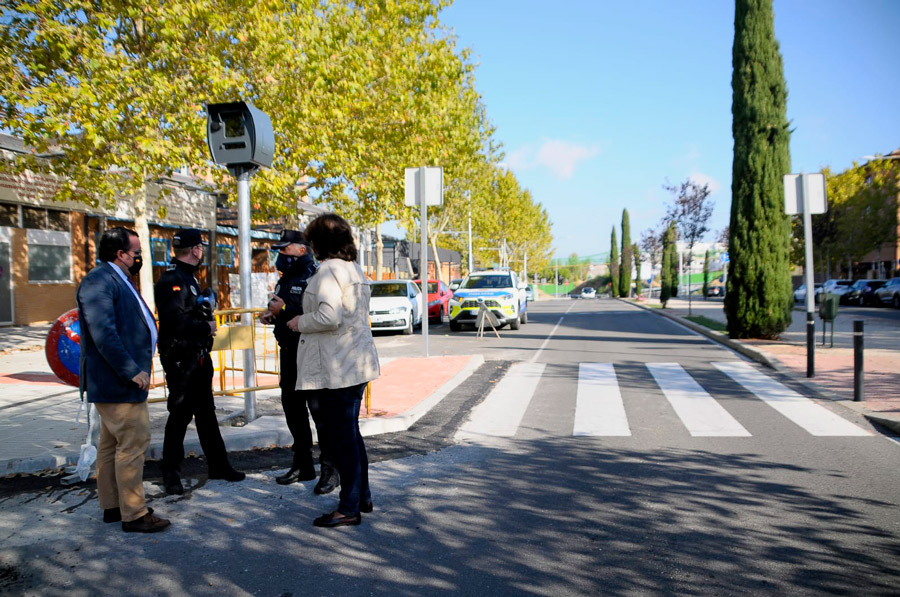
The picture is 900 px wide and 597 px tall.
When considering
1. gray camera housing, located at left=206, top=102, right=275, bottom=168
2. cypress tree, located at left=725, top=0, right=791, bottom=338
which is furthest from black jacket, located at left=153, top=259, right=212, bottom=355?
cypress tree, located at left=725, top=0, right=791, bottom=338

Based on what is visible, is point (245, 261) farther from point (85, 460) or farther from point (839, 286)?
point (839, 286)

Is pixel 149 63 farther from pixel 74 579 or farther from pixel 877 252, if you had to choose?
pixel 877 252

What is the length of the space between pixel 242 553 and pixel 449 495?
1.57m

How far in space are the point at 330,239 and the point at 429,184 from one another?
8.65 meters

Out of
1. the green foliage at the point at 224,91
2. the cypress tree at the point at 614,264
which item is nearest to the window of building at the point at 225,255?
the green foliage at the point at 224,91

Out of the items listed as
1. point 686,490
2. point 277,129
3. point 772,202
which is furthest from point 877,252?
point 686,490

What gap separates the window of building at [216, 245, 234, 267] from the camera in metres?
28.7

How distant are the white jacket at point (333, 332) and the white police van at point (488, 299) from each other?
14.9 meters

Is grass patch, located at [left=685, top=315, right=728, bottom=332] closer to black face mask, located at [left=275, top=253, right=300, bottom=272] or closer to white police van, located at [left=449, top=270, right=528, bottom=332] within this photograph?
white police van, located at [left=449, top=270, right=528, bottom=332]

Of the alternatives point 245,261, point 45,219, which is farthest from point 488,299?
point 245,261

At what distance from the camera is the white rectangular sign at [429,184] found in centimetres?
1299

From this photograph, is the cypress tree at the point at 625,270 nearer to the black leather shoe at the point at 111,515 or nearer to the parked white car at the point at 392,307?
the parked white car at the point at 392,307

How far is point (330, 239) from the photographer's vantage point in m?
4.57

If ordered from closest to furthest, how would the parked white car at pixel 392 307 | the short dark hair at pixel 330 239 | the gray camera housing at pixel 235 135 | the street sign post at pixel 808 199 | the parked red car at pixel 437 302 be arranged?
the short dark hair at pixel 330 239 < the gray camera housing at pixel 235 135 < the street sign post at pixel 808 199 < the parked white car at pixel 392 307 < the parked red car at pixel 437 302
